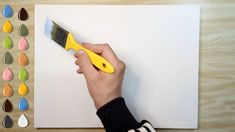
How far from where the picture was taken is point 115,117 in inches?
20.2

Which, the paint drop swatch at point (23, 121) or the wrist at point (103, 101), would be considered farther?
the paint drop swatch at point (23, 121)

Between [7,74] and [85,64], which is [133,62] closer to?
[85,64]

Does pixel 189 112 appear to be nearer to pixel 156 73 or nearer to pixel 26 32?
pixel 156 73

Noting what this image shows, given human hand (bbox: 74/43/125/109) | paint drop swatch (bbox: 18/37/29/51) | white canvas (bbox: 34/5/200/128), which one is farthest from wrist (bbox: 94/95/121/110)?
paint drop swatch (bbox: 18/37/29/51)

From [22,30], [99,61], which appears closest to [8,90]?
[22,30]

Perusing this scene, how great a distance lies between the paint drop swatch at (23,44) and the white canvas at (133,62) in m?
0.03

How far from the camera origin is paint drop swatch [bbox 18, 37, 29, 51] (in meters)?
0.64

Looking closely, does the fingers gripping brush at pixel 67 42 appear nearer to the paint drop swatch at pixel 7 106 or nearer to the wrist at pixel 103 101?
the wrist at pixel 103 101

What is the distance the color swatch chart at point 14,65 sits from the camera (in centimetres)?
65

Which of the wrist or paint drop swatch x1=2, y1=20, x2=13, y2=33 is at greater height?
paint drop swatch x1=2, y1=20, x2=13, y2=33

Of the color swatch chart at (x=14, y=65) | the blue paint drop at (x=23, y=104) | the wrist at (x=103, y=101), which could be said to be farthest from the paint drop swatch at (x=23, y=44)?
the wrist at (x=103, y=101)

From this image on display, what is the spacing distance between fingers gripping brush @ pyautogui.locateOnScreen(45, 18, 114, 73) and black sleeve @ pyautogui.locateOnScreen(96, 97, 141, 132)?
0.06m

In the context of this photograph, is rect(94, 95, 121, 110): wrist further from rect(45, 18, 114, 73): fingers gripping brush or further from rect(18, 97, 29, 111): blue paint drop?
rect(18, 97, 29, 111): blue paint drop

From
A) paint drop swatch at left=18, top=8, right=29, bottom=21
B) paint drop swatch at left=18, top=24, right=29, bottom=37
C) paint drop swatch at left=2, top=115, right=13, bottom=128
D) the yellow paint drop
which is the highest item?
paint drop swatch at left=18, top=8, right=29, bottom=21
